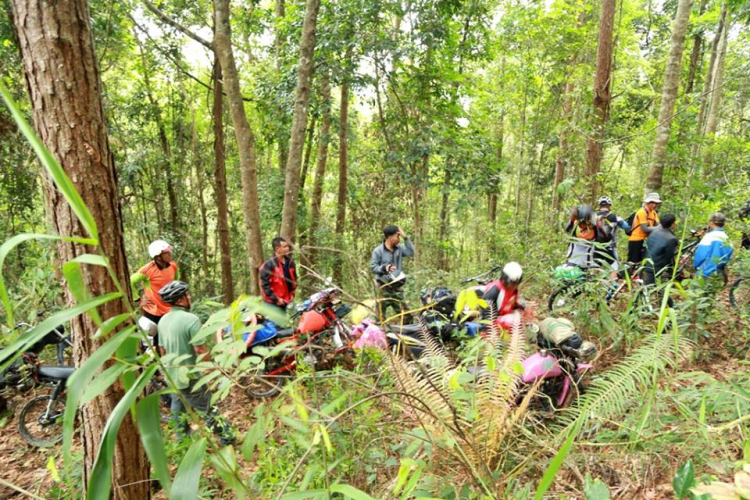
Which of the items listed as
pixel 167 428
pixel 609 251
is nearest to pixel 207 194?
pixel 167 428

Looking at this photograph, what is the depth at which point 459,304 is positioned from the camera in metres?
1.57

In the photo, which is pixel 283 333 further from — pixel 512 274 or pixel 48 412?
pixel 512 274

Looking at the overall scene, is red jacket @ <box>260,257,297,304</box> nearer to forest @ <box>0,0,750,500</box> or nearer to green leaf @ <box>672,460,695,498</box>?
forest @ <box>0,0,750,500</box>

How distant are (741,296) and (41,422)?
30.5 ft

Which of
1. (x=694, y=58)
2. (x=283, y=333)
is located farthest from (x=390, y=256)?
(x=694, y=58)

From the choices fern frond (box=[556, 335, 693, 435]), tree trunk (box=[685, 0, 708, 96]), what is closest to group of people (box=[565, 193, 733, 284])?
Result: fern frond (box=[556, 335, 693, 435])

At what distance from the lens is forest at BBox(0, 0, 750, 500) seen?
1692 millimetres

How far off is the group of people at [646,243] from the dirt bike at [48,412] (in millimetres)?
5899

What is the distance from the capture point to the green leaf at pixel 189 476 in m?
1.04

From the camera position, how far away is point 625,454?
269 centimetres

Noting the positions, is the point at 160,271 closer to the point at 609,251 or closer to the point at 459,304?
the point at 459,304

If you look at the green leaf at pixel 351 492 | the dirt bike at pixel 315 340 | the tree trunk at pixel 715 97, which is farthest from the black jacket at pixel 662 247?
the tree trunk at pixel 715 97

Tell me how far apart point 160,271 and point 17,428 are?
230 cm

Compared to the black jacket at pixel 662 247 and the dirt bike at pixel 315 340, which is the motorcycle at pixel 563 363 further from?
the black jacket at pixel 662 247
